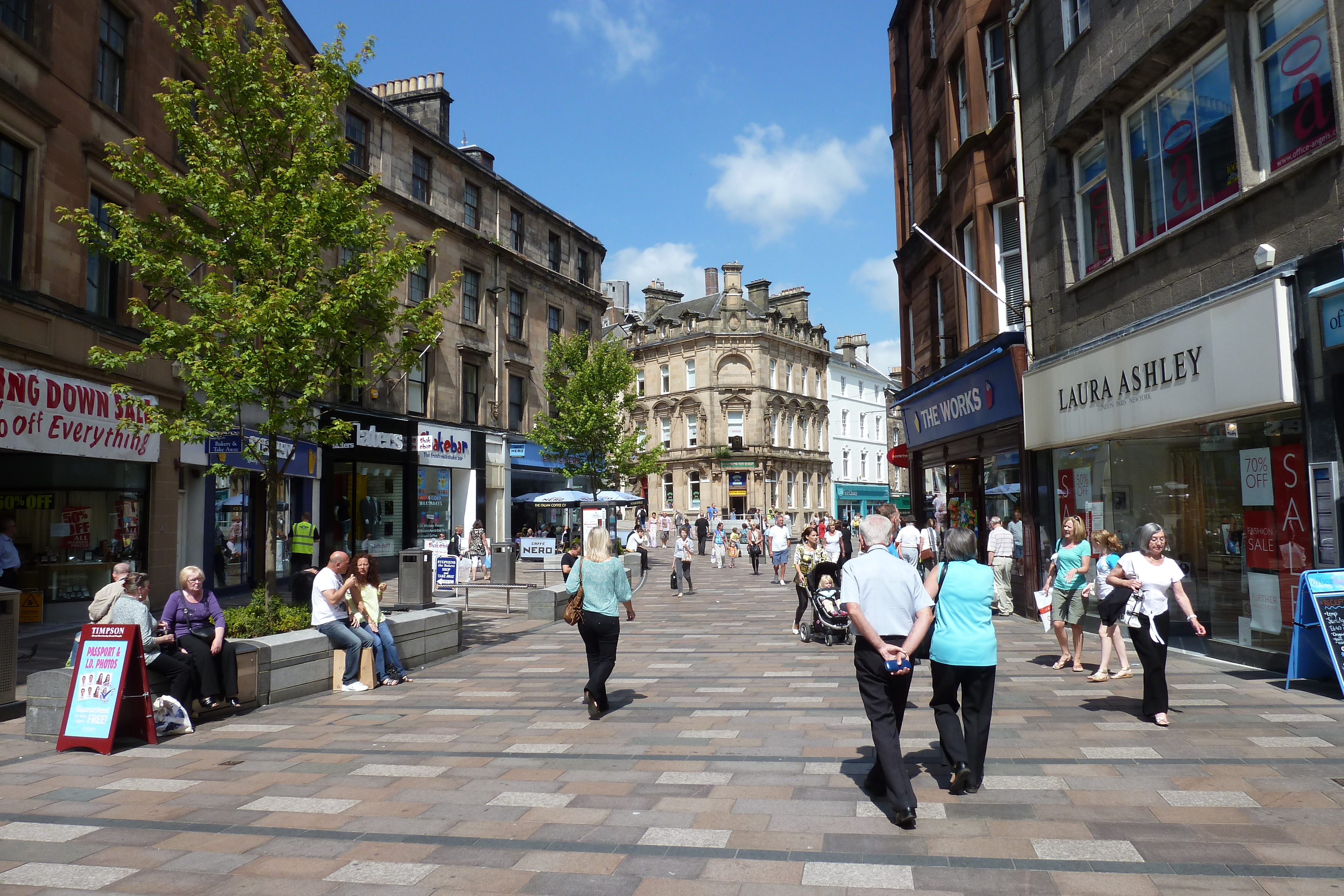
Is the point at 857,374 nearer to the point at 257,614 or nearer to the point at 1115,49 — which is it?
the point at 1115,49

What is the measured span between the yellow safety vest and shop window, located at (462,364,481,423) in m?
11.0

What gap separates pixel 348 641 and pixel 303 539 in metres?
11.5

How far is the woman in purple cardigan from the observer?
8312 mm

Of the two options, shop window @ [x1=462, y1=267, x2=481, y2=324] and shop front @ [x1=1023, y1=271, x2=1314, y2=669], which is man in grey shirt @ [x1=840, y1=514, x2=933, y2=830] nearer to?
shop front @ [x1=1023, y1=271, x2=1314, y2=669]

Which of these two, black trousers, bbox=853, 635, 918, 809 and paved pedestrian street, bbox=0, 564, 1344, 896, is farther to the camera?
black trousers, bbox=853, 635, 918, 809

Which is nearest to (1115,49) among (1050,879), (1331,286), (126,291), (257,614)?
(1331,286)

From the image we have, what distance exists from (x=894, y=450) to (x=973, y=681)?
828 inches

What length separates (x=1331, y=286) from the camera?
27.4ft

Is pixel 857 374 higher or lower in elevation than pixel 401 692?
higher

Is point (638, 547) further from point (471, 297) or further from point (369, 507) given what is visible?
point (471, 297)

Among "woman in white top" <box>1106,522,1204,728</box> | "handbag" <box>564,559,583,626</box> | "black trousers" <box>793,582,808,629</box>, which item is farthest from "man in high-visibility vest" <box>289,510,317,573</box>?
"woman in white top" <box>1106,522,1204,728</box>

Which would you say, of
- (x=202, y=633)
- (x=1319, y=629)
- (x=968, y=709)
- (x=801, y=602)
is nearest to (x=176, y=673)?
(x=202, y=633)

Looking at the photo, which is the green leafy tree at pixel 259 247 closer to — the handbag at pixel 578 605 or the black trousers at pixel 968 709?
the handbag at pixel 578 605

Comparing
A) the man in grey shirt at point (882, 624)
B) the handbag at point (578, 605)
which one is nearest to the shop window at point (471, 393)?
the handbag at point (578, 605)
